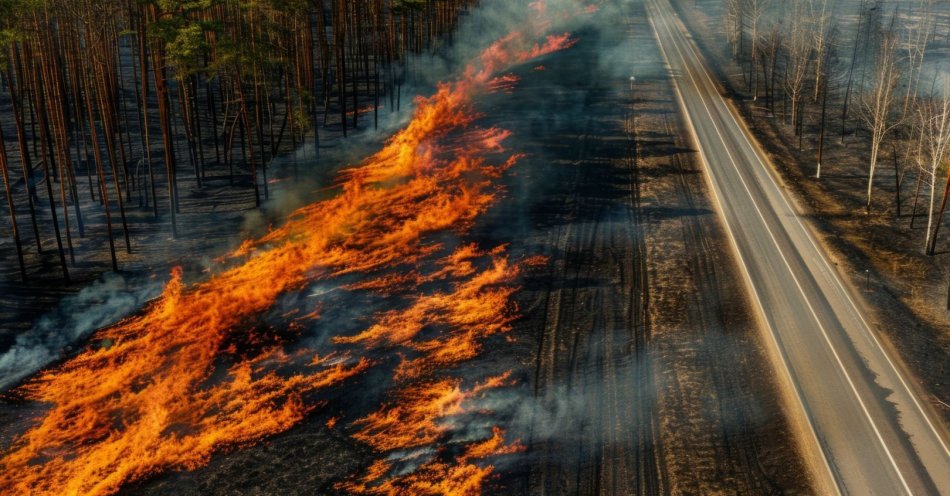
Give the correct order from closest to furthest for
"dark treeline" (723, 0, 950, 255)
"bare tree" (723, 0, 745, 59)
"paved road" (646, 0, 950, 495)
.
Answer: "paved road" (646, 0, 950, 495) → "dark treeline" (723, 0, 950, 255) → "bare tree" (723, 0, 745, 59)

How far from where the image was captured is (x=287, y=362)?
109ft

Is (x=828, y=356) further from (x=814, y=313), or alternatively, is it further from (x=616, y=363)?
(x=616, y=363)

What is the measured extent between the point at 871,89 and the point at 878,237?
3182cm

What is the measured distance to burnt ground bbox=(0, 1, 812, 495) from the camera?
2559 centimetres

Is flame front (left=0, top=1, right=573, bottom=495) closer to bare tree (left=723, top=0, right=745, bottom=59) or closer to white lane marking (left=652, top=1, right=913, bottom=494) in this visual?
white lane marking (left=652, top=1, right=913, bottom=494)

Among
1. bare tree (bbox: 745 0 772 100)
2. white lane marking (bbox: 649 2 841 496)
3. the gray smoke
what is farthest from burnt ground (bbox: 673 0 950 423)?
the gray smoke

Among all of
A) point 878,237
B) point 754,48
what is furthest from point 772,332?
point 754,48

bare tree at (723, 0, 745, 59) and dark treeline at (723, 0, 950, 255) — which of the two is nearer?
dark treeline at (723, 0, 950, 255)

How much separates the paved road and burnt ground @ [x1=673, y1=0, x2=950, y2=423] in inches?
43.8

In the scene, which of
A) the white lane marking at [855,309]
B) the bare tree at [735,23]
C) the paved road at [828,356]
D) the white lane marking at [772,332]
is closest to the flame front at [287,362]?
the white lane marking at [772,332]

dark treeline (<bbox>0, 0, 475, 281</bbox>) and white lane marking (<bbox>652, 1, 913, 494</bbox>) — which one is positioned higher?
dark treeline (<bbox>0, 0, 475, 281</bbox>)

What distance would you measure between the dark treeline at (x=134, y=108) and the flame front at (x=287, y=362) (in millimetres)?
7733

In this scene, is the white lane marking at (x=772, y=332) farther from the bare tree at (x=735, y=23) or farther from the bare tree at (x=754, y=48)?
the bare tree at (x=735, y=23)

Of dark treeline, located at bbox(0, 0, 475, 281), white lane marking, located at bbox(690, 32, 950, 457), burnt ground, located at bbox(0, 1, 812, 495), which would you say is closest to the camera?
burnt ground, located at bbox(0, 1, 812, 495)
